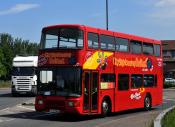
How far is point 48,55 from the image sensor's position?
21.1 meters

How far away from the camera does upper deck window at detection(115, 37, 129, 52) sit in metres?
23.4

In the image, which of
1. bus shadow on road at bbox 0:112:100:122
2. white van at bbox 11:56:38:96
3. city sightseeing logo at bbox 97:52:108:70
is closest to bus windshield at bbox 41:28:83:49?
city sightseeing logo at bbox 97:52:108:70

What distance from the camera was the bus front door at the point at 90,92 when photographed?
20609mm

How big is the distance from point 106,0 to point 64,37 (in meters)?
21.7

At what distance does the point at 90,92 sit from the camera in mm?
20969

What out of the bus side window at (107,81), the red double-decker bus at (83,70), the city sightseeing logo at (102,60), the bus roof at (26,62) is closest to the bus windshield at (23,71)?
the bus roof at (26,62)

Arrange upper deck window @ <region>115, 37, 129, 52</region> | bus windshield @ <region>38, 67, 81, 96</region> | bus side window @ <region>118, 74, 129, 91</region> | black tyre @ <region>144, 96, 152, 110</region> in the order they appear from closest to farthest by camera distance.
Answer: bus windshield @ <region>38, 67, 81, 96</region>
upper deck window @ <region>115, 37, 129, 52</region>
bus side window @ <region>118, 74, 129, 91</region>
black tyre @ <region>144, 96, 152, 110</region>

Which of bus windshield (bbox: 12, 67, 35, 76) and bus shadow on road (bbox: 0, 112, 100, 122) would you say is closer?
bus shadow on road (bbox: 0, 112, 100, 122)

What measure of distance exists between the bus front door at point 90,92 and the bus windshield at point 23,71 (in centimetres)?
1874

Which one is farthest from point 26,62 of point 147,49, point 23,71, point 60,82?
point 60,82

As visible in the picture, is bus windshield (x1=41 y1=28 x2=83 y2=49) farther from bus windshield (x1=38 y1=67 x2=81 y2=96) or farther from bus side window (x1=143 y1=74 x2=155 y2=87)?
bus side window (x1=143 y1=74 x2=155 y2=87)

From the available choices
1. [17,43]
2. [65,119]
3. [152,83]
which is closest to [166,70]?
[17,43]

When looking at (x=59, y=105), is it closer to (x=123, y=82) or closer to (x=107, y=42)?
(x=107, y=42)

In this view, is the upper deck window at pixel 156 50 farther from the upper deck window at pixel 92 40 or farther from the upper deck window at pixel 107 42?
the upper deck window at pixel 92 40
